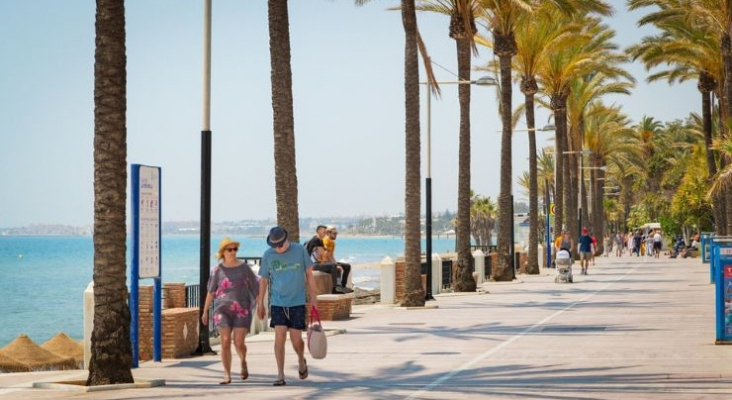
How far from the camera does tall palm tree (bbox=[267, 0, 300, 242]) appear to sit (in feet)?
82.2

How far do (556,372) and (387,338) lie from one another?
21.9 ft

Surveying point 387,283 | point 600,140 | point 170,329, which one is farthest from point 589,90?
point 170,329

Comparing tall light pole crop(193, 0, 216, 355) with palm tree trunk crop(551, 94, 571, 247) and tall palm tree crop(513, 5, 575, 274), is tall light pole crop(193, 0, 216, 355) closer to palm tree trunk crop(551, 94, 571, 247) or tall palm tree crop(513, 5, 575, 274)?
tall palm tree crop(513, 5, 575, 274)

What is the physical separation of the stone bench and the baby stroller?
17.3 meters

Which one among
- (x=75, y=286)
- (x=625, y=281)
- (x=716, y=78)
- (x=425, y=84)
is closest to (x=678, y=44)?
(x=716, y=78)

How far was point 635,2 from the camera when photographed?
53000mm

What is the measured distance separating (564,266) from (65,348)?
21.8 meters

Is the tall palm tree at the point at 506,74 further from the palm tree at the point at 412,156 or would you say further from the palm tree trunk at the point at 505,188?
the palm tree at the point at 412,156

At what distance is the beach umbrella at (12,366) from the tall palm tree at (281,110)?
557cm

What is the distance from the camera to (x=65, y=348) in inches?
1100

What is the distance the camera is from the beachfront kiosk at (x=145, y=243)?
17953 millimetres

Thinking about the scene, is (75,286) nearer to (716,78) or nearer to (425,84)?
(716,78)

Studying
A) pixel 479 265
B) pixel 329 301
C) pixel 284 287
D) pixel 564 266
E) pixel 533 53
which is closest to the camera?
pixel 284 287

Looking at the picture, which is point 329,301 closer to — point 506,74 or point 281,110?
point 281,110
